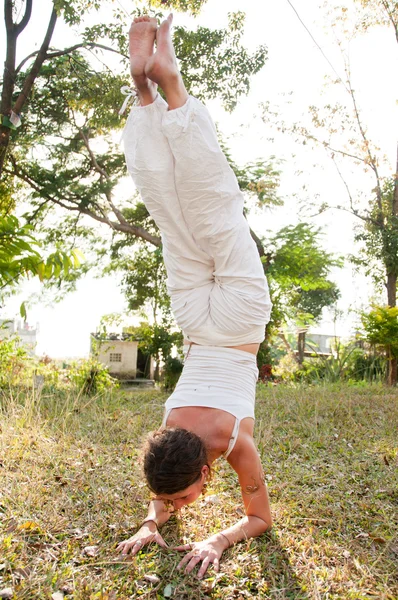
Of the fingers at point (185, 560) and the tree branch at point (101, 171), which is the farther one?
the tree branch at point (101, 171)

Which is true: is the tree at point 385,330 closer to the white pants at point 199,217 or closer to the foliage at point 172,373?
the foliage at point 172,373

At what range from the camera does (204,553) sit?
2.43m

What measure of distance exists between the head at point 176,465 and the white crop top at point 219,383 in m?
0.23

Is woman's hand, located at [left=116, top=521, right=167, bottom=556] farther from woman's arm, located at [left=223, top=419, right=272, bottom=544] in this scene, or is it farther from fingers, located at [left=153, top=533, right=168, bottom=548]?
woman's arm, located at [left=223, top=419, right=272, bottom=544]

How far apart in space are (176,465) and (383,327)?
787 centimetres

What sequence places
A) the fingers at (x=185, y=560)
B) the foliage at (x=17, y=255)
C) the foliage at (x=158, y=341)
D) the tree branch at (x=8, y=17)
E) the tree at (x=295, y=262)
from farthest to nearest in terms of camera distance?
the tree at (x=295, y=262) < the foliage at (x=158, y=341) < the tree branch at (x=8, y=17) < the foliage at (x=17, y=255) < the fingers at (x=185, y=560)

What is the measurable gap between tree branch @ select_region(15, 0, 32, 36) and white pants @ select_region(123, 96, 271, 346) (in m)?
7.17

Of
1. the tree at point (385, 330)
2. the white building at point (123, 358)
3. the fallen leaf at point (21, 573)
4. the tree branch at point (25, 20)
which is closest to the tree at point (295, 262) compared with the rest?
the tree at point (385, 330)

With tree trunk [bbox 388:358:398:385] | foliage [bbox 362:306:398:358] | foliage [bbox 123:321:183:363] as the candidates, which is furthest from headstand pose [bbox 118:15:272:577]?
foliage [bbox 123:321:183:363]

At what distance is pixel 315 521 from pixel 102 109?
817cm

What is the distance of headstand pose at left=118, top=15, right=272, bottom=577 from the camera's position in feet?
8.03

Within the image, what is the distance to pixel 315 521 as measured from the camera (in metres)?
2.90

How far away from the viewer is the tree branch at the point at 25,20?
832 centimetres

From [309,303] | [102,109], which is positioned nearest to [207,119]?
[102,109]
